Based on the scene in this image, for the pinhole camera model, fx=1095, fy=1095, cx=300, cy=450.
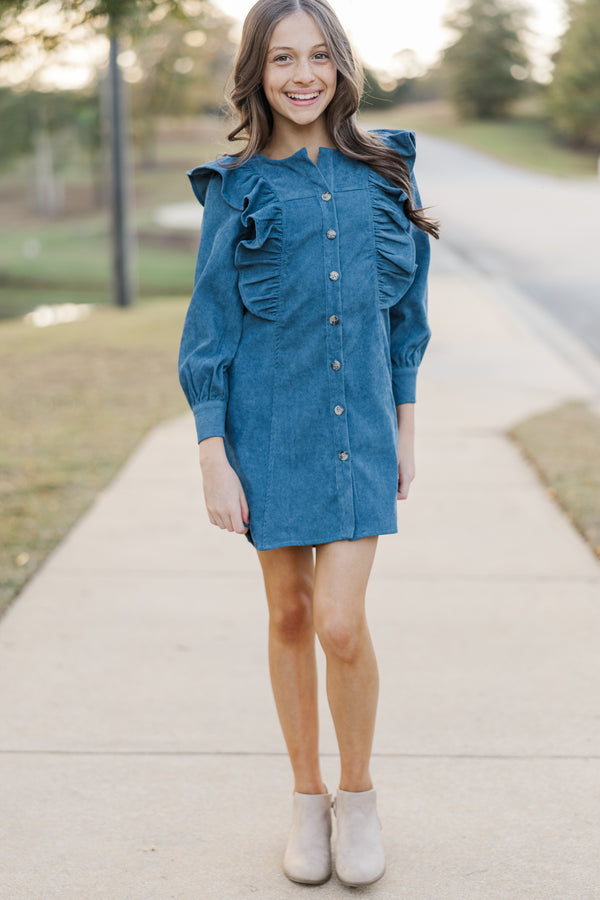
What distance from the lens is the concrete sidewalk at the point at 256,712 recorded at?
2.55 meters

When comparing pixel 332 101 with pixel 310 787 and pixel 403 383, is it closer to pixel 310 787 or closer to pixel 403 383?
pixel 403 383

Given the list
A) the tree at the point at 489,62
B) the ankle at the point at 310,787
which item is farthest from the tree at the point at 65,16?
the tree at the point at 489,62

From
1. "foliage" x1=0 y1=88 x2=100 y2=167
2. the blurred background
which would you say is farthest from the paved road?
"foliage" x1=0 y1=88 x2=100 y2=167

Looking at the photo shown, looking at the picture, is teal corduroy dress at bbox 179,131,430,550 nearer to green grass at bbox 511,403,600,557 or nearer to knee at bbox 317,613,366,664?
knee at bbox 317,613,366,664

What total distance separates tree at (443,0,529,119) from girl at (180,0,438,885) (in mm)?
69735

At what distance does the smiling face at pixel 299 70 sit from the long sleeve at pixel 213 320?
0.22 m

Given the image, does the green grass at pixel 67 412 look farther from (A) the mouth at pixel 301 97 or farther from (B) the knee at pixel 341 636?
(A) the mouth at pixel 301 97

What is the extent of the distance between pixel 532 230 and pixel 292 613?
19218 mm

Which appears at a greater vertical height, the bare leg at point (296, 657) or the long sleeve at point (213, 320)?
the long sleeve at point (213, 320)

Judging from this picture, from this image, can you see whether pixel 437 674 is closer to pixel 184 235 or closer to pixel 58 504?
pixel 58 504

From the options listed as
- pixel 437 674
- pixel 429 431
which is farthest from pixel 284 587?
pixel 429 431

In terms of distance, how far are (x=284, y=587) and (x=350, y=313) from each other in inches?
24.5

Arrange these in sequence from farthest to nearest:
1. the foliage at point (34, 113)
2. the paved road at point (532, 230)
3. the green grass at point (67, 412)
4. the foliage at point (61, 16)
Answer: the foliage at point (34, 113)
the paved road at point (532, 230)
the foliage at point (61, 16)
the green grass at point (67, 412)

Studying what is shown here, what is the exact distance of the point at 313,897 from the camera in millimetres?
2408
